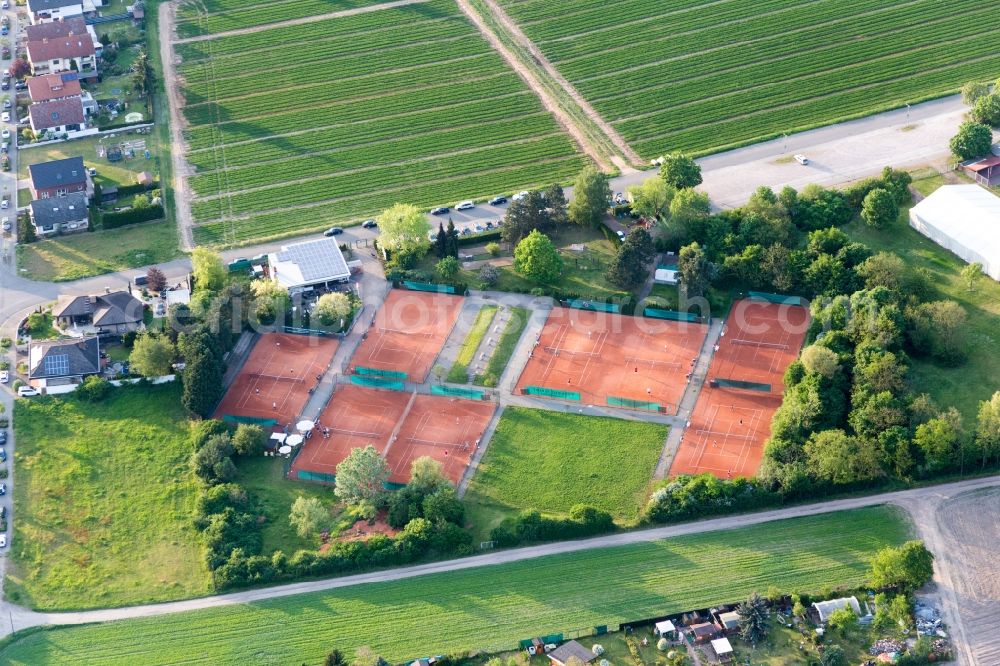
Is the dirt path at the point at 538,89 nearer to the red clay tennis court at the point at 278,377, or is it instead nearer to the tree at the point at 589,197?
the tree at the point at 589,197

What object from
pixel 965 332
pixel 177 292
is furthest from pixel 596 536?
pixel 177 292

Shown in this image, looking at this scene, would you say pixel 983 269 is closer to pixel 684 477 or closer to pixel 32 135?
pixel 684 477

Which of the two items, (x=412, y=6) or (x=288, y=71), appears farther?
(x=412, y=6)

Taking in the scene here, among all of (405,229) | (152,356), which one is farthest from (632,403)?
(152,356)

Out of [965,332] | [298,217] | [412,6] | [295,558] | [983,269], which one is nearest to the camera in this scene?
[295,558]

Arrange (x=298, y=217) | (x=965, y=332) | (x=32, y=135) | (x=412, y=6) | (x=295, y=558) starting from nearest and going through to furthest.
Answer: (x=295, y=558), (x=965, y=332), (x=298, y=217), (x=32, y=135), (x=412, y=6)

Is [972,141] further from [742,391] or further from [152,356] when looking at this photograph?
[152,356]

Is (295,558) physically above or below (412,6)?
below
